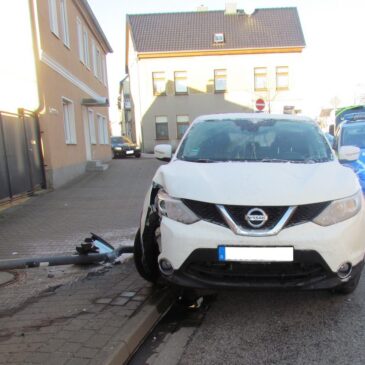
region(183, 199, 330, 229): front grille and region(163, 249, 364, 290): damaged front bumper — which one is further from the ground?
region(183, 199, 330, 229): front grille

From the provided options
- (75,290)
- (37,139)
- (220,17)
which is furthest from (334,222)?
(220,17)

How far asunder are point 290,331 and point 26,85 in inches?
426

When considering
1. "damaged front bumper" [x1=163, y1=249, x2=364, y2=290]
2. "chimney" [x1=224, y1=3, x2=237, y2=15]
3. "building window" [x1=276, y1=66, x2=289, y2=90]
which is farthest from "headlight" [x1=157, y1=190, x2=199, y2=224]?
"chimney" [x1=224, y1=3, x2=237, y2=15]

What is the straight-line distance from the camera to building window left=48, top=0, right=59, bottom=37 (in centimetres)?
1405

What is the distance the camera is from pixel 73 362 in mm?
2979

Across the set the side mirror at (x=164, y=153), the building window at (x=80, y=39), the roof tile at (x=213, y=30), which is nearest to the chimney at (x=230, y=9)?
the roof tile at (x=213, y=30)

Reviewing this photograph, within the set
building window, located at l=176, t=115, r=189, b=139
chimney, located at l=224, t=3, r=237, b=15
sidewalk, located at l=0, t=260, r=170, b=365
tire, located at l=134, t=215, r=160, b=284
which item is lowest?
sidewalk, located at l=0, t=260, r=170, b=365

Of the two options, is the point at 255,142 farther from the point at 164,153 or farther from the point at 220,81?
the point at 220,81

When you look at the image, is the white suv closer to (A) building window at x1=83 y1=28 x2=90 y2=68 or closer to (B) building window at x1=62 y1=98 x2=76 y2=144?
(B) building window at x1=62 y1=98 x2=76 y2=144

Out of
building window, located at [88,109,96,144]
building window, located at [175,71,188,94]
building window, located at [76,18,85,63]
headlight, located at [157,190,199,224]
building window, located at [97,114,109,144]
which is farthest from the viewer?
building window, located at [175,71,188,94]

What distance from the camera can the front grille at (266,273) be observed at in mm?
3432

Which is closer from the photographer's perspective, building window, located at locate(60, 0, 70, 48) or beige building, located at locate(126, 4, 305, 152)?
building window, located at locate(60, 0, 70, 48)

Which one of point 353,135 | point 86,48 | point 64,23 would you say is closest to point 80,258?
point 353,135

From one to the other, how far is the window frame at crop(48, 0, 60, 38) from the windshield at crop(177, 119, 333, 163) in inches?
417
